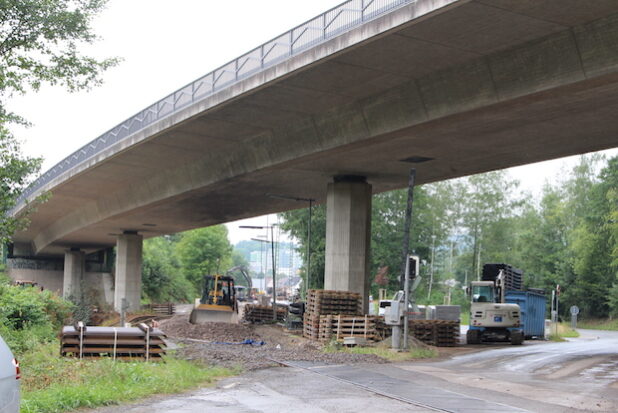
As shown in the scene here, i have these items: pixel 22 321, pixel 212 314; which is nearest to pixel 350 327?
pixel 22 321

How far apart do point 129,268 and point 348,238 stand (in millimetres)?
33355

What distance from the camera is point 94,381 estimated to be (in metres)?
12.7

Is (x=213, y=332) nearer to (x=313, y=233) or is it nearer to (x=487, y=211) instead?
(x=313, y=233)

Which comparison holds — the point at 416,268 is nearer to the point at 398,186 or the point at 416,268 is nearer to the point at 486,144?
the point at 486,144

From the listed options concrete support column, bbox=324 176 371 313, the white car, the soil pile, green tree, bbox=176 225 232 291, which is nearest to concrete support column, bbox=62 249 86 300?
green tree, bbox=176 225 232 291

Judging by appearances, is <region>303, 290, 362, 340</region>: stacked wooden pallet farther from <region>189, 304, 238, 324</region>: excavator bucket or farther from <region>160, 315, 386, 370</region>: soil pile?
<region>189, 304, 238, 324</region>: excavator bucket

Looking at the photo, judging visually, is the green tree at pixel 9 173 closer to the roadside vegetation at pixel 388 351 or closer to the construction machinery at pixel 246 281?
the roadside vegetation at pixel 388 351

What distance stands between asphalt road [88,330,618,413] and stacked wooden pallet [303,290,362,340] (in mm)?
6206

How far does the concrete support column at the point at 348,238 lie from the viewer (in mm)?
28422

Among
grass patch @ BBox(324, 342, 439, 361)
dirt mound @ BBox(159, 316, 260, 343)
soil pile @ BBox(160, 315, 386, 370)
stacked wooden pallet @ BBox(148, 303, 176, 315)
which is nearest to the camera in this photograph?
soil pile @ BBox(160, 315, 386, 370)

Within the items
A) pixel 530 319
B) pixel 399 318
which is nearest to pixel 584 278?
pixel 530 319

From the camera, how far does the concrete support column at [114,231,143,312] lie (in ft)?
189

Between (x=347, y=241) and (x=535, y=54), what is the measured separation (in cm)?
1365

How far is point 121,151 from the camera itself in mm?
30250
